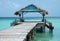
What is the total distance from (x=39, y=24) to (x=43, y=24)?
35 cm

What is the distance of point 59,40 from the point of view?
12797 mm

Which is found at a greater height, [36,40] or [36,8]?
[36,8]

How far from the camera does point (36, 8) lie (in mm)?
19078

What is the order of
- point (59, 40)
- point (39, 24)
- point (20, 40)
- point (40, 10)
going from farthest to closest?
point (40, 10) < point (39, 24) < point (59, 40) < point (20, 40)

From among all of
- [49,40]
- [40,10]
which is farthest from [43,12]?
[49,40]

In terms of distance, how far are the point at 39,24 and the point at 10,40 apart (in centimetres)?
1130

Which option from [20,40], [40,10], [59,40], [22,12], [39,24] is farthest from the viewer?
[22,12]

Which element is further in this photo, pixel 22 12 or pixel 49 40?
pixel 22 12

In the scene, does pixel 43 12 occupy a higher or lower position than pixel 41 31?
higher

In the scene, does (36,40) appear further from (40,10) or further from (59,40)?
(40,10)

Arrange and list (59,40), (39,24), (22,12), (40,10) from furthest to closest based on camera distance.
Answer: (22,12)
(40,10)
(39,24)
(59,40)

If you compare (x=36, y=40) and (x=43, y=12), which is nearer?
(x=36, y=40)

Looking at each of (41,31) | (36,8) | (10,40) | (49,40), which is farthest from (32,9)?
(10,40)

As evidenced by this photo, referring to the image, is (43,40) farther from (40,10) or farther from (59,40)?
(40,10)
